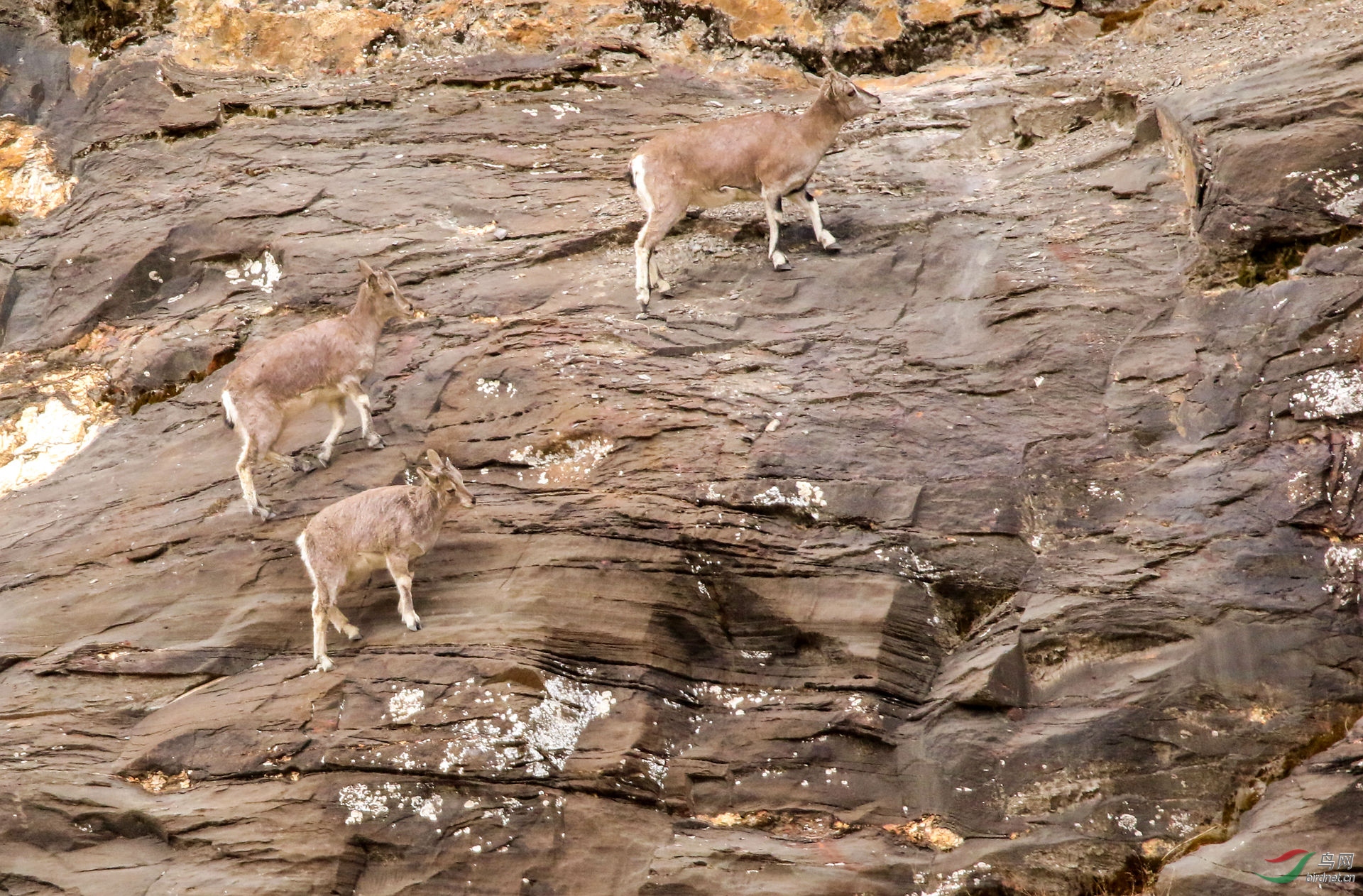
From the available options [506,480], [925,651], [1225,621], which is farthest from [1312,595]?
[506,480]

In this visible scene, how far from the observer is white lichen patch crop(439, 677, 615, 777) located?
27.6ft

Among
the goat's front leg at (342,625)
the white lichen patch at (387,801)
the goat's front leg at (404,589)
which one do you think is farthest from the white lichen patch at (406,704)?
the goat's front leg at (342,625)

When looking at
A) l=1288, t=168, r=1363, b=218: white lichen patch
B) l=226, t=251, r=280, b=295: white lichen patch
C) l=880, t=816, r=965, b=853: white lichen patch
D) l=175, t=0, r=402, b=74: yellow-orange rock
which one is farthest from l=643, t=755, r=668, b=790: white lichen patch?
l=175, t=0, r=402, b=74: yellow-orange rock

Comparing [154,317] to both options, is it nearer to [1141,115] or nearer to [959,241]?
[959,241]

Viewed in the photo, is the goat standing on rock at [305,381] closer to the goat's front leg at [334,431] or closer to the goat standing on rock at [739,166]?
the goat's front leg at [334,431]

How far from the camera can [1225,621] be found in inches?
336

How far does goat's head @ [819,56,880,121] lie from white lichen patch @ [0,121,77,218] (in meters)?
9.65

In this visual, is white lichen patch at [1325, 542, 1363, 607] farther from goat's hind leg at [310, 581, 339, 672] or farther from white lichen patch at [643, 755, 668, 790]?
goat's hind leg at [310, 581, 339, 672]

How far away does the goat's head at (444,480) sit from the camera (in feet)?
31.9

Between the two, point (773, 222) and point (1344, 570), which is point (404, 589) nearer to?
point (773, 222)

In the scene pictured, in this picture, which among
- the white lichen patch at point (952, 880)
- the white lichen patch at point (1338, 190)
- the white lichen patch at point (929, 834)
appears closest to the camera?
the white lichen patch at point (952, 880)

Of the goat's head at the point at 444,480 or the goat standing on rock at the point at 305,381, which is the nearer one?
the goat's head at the point at 444,480

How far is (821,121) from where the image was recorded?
12.9 meters

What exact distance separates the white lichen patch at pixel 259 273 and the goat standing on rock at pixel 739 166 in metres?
4.07
